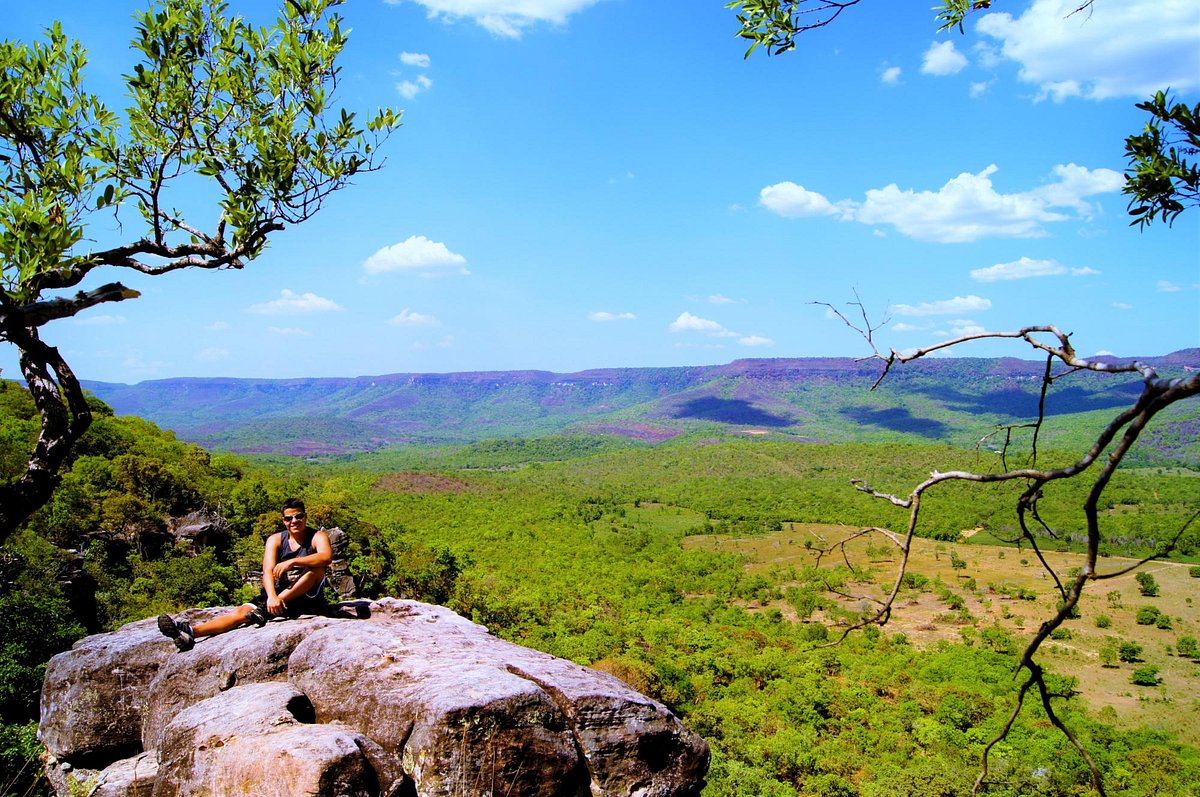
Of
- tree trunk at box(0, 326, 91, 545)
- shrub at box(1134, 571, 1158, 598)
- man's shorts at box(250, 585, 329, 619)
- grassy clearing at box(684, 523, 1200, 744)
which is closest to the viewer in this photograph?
tree trunk at box(0, 326, 91, 545)

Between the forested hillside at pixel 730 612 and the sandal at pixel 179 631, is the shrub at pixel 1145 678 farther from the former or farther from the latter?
the sandal at pixel 179 631

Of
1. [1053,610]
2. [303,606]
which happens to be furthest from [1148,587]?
[303,606]

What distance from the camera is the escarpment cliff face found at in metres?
5.75

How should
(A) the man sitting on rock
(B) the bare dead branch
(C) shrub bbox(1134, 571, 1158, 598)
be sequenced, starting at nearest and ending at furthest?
(B) the bare dead branch < (A) the man sitting on rock < (C) shrub bbox(1134, 571, 1158, 598)

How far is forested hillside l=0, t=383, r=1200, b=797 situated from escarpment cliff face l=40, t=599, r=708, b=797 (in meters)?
1.41

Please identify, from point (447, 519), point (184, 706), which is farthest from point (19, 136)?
point (447, 519)

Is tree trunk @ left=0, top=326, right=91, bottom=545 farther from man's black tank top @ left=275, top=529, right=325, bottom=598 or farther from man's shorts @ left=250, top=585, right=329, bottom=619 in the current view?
man's shorts @ left=250, top=585, right=329, bottom=619

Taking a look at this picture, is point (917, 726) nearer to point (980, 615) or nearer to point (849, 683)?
point (849, 683)

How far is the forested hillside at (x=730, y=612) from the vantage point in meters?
20.6

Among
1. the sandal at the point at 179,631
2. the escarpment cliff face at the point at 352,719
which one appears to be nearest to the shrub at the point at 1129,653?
the escarpment cliff face at the point at 352,719

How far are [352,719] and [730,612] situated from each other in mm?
46272

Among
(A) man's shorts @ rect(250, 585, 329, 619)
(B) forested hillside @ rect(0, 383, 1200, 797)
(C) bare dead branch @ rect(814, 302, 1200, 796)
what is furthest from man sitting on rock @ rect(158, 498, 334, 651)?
(C) bare dead branch @ rect(814, 302, 1200, 796)

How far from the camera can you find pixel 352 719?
264 inches

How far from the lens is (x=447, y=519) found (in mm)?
69625
